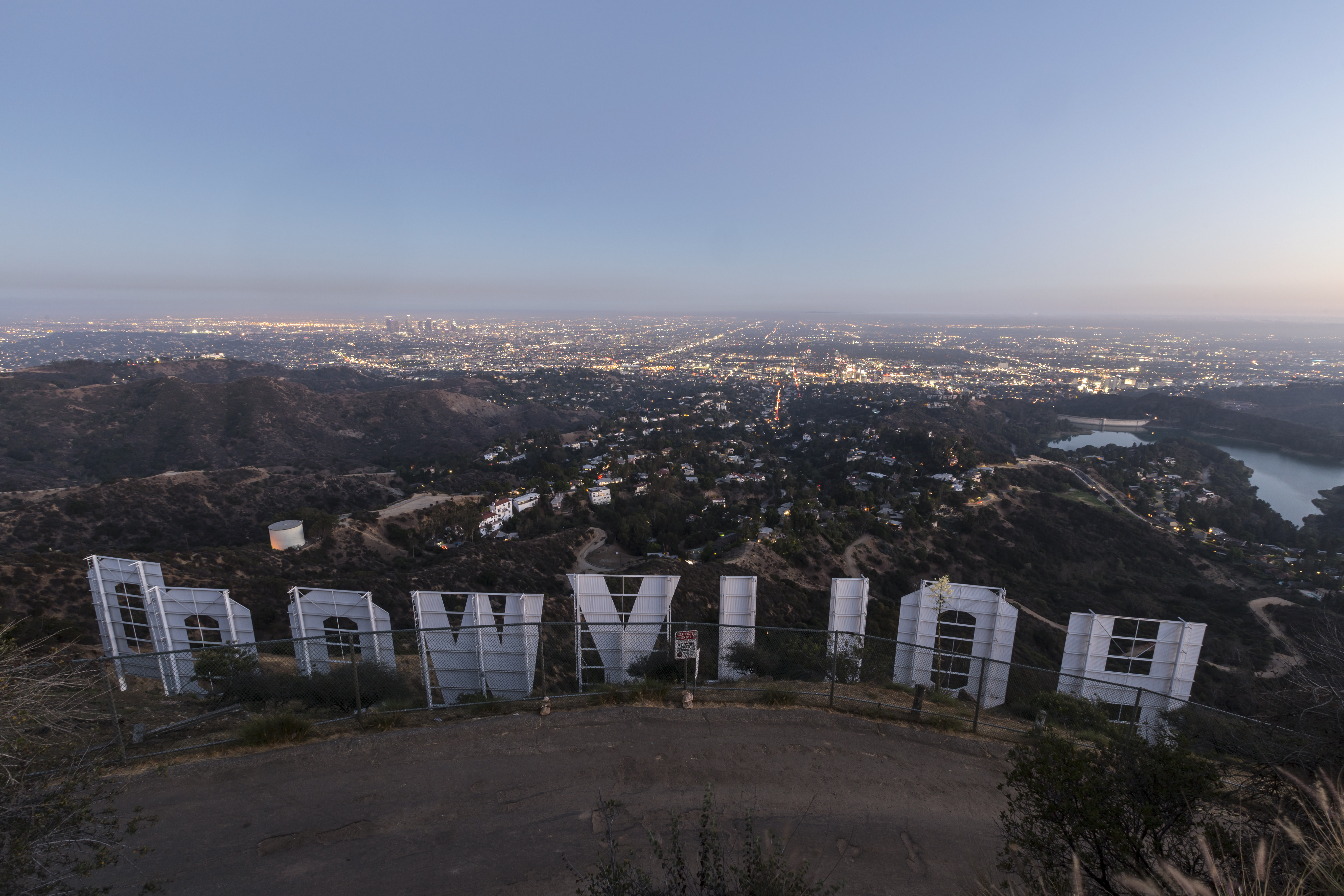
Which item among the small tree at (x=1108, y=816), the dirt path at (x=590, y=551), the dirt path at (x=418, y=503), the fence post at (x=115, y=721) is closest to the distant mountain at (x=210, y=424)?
the dirt path at (x=418, y=503)

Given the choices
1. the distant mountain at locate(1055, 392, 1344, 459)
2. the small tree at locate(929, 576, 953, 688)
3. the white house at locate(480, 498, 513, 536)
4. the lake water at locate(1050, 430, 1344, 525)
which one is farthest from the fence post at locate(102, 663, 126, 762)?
the distant mountain at locate(1055, 392, 1344, 459)

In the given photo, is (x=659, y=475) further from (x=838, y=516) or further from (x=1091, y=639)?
(x=1091, y=639)

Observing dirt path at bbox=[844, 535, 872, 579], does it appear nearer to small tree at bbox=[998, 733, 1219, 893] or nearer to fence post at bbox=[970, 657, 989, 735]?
fence post at bbox=[970, 657, 989, 735]

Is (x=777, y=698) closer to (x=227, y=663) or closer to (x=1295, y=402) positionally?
(x=227, y=663)

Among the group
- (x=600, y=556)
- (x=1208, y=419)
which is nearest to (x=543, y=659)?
(x=600, y=556)

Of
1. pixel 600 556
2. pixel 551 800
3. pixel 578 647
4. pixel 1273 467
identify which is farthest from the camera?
pixel 1273 467

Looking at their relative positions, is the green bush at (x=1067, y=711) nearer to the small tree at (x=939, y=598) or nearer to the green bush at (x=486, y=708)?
the small tree at (x=939, y=598)
